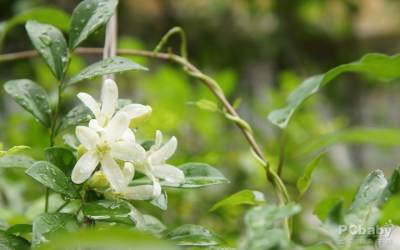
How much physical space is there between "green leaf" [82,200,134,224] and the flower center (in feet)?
0.12

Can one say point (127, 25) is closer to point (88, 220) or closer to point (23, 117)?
point (23, 117)

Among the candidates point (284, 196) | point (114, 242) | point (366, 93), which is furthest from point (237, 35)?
point (114, 242)

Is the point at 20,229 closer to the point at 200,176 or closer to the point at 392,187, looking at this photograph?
the point at 200,176

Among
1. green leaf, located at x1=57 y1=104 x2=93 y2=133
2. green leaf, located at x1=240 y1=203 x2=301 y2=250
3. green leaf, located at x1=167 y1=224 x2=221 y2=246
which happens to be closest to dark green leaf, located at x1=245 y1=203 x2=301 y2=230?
green leaf, located at x1=240 y1=203 x2=301 y2=250

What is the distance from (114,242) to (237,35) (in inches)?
110

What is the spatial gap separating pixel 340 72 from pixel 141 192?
0.78 ft

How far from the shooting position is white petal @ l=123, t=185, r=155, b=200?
468mm

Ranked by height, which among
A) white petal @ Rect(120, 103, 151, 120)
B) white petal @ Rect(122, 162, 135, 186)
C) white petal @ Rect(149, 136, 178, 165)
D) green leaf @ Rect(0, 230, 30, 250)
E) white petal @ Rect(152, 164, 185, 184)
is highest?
white petal @ Rect(120, 103, 151, 120)

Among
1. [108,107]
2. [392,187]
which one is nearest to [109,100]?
[108,107]

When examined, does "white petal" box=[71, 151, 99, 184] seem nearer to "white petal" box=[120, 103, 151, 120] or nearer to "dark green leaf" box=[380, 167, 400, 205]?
"white petal" box=[120, 103, 151, 120]

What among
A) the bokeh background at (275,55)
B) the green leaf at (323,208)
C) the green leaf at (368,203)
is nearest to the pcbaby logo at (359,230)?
the green leaf at (368,203)

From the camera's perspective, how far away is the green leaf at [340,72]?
586 mm

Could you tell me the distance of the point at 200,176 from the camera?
0.52 meters

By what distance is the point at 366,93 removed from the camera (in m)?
3.40
